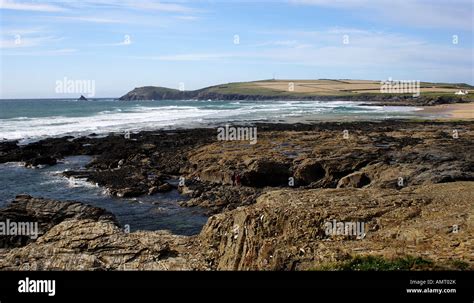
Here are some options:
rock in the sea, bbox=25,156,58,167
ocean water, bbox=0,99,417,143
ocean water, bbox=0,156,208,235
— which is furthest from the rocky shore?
ocean water, bbox=0,99,417,143

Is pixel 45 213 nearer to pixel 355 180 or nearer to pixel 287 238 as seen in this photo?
pixel 287 238

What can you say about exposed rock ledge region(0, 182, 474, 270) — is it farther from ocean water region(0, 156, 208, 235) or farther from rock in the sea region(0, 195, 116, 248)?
ocean water region(0, 156, 208, 235)

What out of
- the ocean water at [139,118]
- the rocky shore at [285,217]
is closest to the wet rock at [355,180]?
the rocky shore at [285,217]

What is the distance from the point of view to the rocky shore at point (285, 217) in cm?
1066

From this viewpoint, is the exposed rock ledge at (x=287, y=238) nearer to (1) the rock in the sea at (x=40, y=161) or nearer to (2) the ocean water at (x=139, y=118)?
(1) the rock in the sea at (x=40, y=161)

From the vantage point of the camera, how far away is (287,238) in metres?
11.8

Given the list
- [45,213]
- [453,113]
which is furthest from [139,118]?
[45,213]

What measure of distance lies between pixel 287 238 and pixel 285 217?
4.04ft

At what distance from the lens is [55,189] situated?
28031mm

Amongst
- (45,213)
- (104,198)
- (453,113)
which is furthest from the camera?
(453,113)

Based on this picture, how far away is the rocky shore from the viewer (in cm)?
1066

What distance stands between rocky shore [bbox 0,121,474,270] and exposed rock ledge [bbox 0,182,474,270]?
3 centimetres

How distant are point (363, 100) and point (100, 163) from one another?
423 ft
